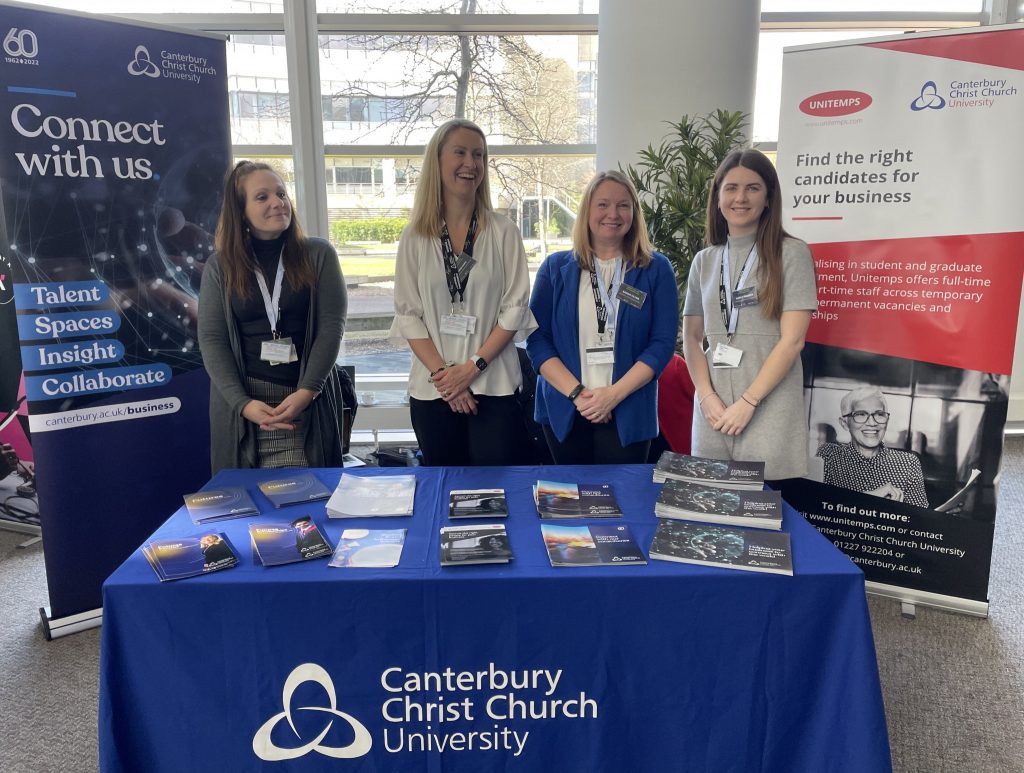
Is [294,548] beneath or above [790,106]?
beneath

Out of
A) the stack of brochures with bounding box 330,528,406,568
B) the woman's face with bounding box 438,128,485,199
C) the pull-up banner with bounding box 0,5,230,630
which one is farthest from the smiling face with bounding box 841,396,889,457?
the pull-up banner with bounding box 0,5,230,630

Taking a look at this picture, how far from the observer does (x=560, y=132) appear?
4695 millimetres

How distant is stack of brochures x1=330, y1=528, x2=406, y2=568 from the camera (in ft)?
4.56

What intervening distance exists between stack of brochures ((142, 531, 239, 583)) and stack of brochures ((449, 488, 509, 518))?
486mm

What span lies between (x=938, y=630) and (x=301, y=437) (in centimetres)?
232

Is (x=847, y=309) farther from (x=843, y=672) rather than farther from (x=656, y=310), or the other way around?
(x=843, y=672)

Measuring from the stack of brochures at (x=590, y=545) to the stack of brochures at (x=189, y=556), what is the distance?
24.9 inches

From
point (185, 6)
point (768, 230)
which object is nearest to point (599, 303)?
point (768, 230)

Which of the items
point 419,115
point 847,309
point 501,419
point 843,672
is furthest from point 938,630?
point 419,115

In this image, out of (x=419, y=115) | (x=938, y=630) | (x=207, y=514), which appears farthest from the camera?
(x=419, y=115)

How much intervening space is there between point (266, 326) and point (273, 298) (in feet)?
0.30

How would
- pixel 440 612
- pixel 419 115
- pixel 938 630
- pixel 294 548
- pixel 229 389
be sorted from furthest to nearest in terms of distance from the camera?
1. pixel 419 115
2. pixel 938 630
3. pixel 229 389
4. pixel 294 548
5. pixel 440 612

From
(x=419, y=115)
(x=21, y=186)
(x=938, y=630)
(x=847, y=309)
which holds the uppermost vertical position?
(x=419, y=115)

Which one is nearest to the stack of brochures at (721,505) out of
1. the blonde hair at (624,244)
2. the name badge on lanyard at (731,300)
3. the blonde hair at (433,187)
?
the name badge on lanyard at (731,300)
